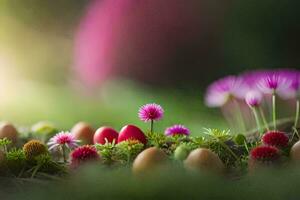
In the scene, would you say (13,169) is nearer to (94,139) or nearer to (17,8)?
(94,139)

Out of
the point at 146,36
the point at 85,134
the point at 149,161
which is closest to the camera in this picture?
the point at 149,161

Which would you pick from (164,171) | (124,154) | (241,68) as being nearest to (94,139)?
(124,154)

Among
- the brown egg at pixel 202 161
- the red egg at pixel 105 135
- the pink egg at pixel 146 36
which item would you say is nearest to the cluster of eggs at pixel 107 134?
the red egg at pixel 105 135

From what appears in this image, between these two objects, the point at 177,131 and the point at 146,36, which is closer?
the point at 177,131

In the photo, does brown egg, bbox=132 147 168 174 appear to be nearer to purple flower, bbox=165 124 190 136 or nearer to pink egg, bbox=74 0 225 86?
purple flower, bbox=165 124 190 136

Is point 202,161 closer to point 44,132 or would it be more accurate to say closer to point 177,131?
point 177,131

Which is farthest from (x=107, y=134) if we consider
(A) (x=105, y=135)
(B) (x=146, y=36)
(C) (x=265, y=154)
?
(B) (x=146, y=36)

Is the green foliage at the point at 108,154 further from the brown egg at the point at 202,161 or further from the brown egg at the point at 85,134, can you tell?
the brown egg at the point at 85,134
